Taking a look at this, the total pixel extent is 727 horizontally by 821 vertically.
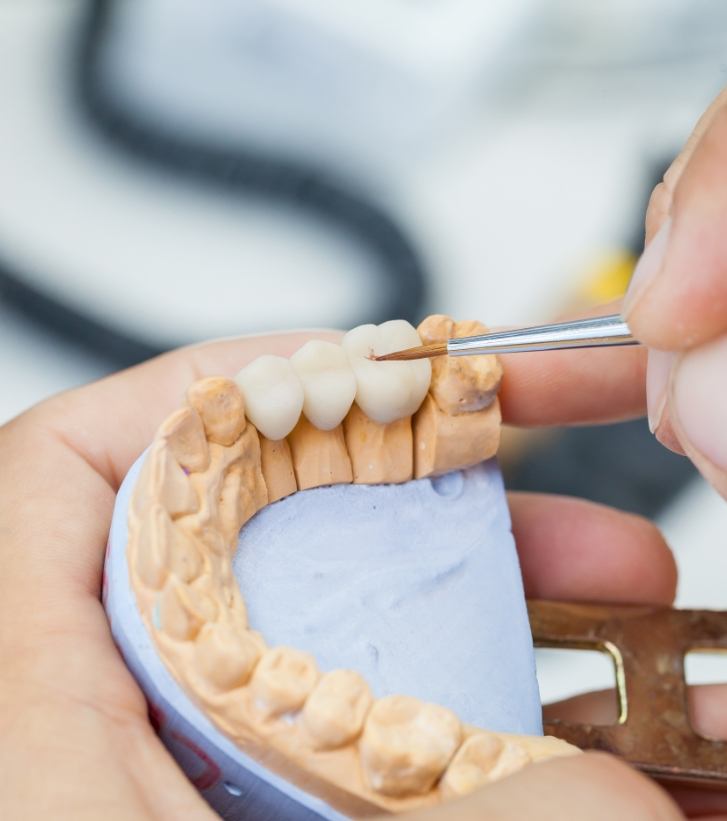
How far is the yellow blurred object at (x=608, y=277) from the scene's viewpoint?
177 centimetres

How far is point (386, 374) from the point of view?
0.92 metres

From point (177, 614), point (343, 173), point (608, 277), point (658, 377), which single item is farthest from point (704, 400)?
point (343, 173)

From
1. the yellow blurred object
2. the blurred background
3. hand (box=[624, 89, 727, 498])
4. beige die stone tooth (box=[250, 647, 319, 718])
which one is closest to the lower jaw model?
beige die stone tooth (box=[250, 647, 319, 718])

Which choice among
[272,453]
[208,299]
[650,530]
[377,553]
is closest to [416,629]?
[377,553]

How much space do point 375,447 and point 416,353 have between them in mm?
103

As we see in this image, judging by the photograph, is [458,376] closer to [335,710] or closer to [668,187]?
[668,187]

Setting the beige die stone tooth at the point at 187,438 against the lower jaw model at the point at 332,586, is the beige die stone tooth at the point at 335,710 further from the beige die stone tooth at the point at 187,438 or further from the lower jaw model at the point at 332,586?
the beige die stone tooth at the point at 187,438

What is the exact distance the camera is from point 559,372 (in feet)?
3.75

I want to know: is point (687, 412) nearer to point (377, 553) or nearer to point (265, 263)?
point (377, 553)

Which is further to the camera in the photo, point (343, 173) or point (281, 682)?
point (343, 173)

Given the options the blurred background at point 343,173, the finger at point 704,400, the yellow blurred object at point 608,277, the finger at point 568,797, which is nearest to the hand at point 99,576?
the finger at point 568,797

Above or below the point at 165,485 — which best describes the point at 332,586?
below

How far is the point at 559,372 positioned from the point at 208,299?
2.44ft

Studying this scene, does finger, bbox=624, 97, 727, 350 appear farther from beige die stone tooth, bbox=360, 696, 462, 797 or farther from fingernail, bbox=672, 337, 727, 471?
beige die stone tooth, bbox=360, 696, 462, 797
